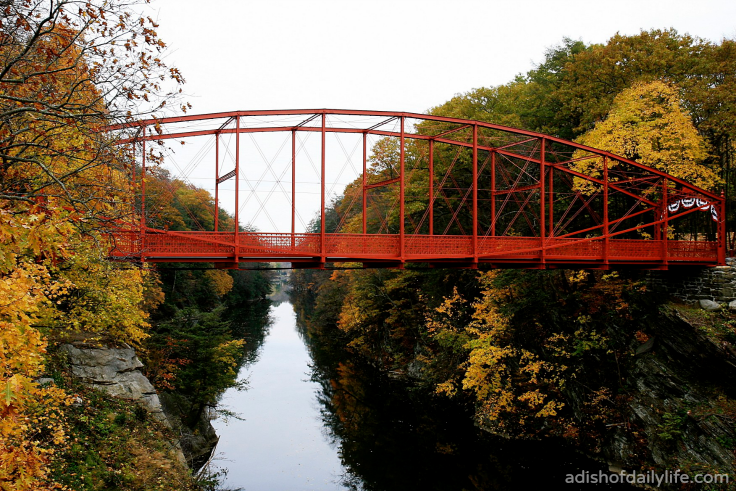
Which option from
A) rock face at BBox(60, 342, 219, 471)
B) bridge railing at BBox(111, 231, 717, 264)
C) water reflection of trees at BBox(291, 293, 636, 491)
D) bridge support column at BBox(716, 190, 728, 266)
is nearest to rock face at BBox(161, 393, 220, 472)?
rock face at BBox(60, 342, 219, 471)

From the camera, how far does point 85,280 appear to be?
42.8 ft

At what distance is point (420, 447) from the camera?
19.7m

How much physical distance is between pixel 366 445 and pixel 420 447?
2.18 metres

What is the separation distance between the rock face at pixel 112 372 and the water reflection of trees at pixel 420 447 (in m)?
7.19

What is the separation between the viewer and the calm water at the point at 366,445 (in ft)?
55.5

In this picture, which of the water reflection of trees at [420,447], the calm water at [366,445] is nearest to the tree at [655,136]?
the water reflection of trees at [420,447]

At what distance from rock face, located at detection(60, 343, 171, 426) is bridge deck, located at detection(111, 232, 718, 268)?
3.08 meters

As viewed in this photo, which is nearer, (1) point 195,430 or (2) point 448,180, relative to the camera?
(1) point 195,430

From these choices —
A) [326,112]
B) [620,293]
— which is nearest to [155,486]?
[326,112]

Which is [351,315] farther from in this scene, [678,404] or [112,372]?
[678,404]

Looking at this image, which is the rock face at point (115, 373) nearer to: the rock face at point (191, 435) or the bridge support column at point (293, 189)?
the rock face at point (191, 435)

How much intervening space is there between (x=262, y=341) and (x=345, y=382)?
1559 cm

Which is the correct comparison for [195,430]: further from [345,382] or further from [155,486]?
[345,382]

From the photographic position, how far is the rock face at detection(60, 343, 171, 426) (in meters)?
13.8
